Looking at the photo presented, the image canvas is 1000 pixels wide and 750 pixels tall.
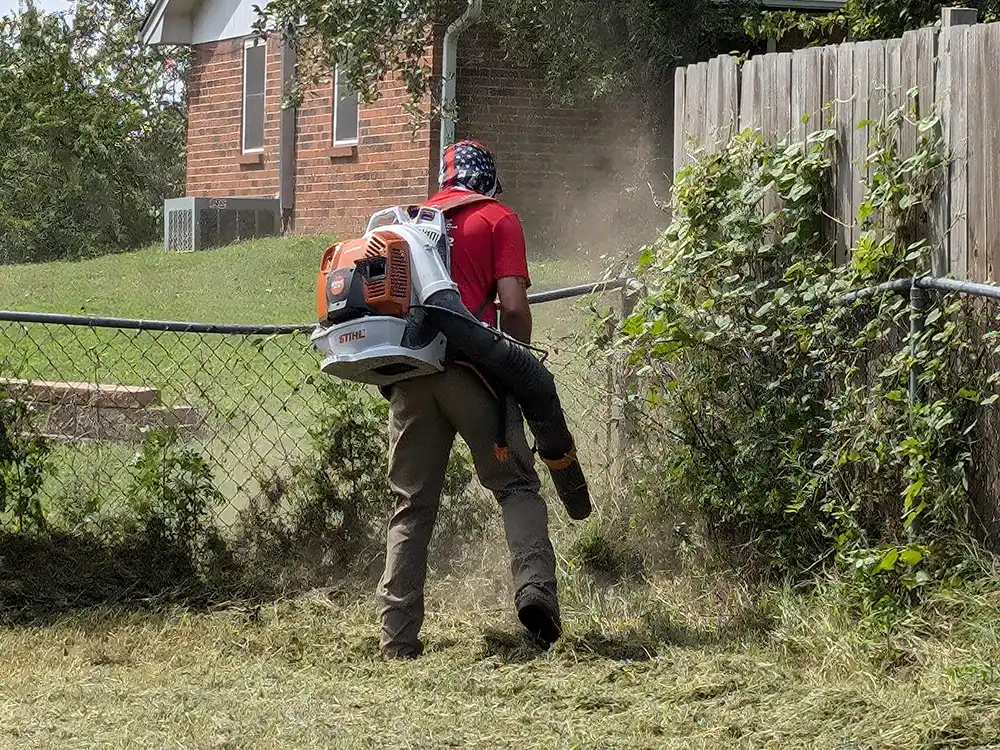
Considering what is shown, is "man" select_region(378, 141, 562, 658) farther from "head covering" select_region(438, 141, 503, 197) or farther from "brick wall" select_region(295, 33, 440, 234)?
"brick wall" select_region(295, 33, 440, 234)

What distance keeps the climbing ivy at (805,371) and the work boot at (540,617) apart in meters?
0.76

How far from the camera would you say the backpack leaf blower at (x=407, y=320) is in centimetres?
525

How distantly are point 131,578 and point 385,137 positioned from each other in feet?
41.3

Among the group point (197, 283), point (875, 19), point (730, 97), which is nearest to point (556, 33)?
point (875, 19)

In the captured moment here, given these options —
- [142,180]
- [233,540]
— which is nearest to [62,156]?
[142,180]

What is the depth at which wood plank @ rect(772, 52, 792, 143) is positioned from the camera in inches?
232

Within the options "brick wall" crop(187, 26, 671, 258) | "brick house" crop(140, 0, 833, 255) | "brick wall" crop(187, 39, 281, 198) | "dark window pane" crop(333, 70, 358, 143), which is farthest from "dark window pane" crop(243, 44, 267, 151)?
"brick wall" crop(187, 26, 671, 258)

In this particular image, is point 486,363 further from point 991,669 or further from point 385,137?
point 385,137

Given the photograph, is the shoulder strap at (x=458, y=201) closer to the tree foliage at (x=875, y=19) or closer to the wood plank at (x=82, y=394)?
the wood plank at (x=82, y=394)

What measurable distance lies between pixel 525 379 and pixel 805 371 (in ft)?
3.24

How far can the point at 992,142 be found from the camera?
500 cm

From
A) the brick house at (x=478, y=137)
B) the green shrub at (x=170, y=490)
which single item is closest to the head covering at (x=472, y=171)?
the green shrub at (x=170, y=490)

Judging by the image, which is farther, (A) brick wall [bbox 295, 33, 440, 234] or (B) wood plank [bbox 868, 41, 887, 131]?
(A) brick wall [bbox 295, 33, 440, 234]

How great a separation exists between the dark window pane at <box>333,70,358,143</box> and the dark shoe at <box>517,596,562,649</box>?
14.8 meters
